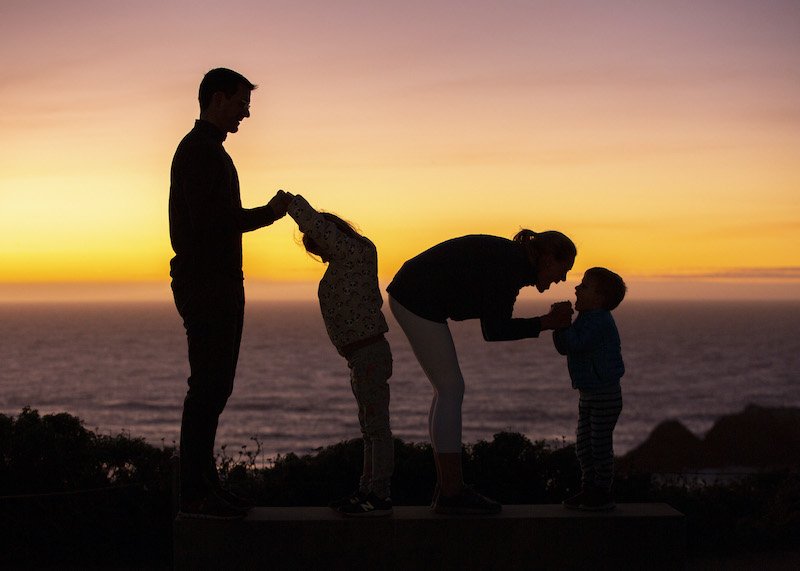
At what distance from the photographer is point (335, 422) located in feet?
208

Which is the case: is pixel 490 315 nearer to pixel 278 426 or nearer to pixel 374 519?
pixel 374 519

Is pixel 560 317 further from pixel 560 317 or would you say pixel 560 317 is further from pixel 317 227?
pixel 317 227

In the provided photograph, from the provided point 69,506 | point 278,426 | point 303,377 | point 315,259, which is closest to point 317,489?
point 69,506

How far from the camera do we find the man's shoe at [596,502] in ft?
19.0

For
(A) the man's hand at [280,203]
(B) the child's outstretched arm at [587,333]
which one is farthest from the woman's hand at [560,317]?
(A) the man's hand at [280,203]

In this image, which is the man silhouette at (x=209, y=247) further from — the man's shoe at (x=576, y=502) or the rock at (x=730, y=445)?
the rock at (x=730, y=445)

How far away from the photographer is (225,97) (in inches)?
213

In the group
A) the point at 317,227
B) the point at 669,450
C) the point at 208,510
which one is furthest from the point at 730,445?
the point at 317,227

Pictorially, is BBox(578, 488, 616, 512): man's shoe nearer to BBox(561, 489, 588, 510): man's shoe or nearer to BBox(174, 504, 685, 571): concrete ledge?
BBox(561, 489, 588, 510): man's shoe

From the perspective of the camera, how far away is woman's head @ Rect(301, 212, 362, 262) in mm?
5348

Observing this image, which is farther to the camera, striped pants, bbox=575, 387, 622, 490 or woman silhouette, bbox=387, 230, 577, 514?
striped pants, bbox=575, 387, 622, 490

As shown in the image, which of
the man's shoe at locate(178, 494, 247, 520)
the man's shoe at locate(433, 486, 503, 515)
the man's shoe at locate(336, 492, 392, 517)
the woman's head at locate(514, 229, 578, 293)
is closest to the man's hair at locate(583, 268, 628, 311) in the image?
the woman's head at locate(514, 229, 578, 293)

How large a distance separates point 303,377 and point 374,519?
275 feet

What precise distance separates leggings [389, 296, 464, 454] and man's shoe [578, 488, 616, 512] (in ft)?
3.02
